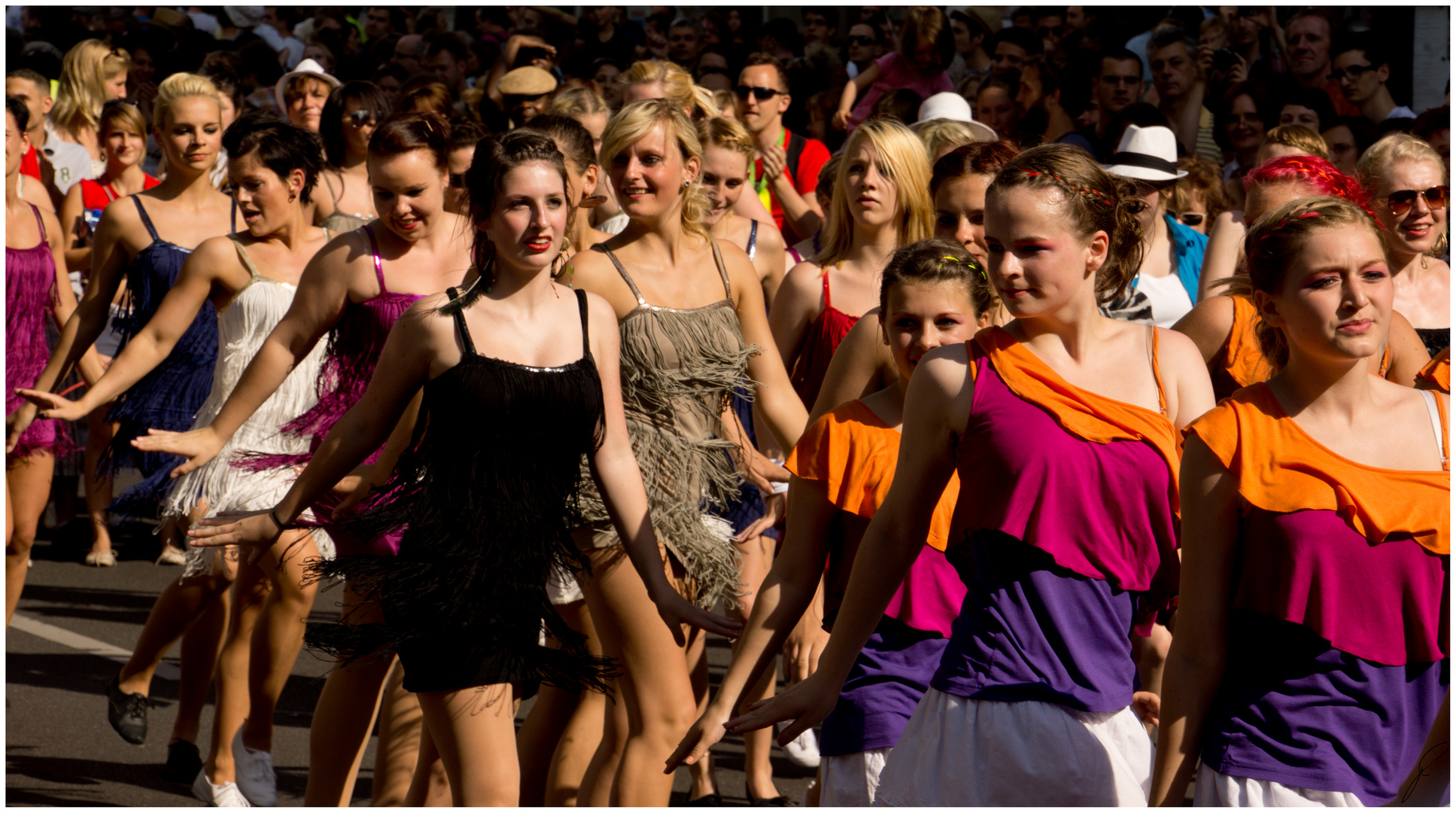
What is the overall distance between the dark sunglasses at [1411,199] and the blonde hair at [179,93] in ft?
14.2

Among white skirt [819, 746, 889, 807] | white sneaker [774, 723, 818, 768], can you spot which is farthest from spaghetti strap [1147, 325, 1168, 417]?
white sneaker [774, 723, 818, 768]

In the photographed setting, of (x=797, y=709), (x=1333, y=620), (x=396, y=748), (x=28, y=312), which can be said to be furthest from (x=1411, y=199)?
(x=28, y=312)

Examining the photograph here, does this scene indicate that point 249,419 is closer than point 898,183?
No

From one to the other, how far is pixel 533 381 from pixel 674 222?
1.30m

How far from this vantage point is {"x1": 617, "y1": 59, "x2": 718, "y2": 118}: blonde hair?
22.3 feet

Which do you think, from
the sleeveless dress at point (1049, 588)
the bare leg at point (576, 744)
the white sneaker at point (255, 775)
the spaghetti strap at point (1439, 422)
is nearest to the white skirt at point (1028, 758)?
the sleeveless dress at point (1049, 588)

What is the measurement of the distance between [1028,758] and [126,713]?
13.0 feet

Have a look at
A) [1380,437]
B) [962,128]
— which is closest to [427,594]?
[1380,437]

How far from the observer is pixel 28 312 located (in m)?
6.51

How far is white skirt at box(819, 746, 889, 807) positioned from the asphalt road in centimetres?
186

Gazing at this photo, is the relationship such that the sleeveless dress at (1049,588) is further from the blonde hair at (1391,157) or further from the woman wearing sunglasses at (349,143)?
the woman wearing sunglasses at (349,143)

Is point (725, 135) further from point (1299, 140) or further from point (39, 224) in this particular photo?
point (39, 224)

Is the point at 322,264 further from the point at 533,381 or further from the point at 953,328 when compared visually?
the point at 953,328

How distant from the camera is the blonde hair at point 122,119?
28.8 ft
